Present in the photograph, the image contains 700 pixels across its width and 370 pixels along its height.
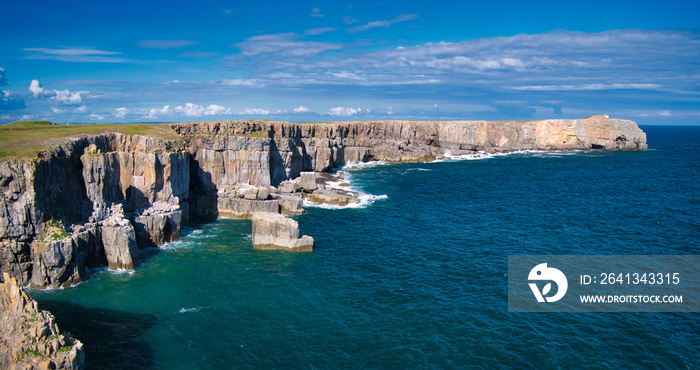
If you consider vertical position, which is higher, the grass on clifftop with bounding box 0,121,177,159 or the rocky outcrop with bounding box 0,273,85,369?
the grass on clifftop with bounding box 0,121,177,159

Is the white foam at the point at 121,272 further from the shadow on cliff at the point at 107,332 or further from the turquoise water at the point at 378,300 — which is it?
the shadow on cliff at the point at 107,332

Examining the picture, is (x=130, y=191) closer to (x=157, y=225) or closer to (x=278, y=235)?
(x=157, y=225)

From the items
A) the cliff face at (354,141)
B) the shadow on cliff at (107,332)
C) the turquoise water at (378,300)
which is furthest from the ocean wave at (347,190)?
the shadow on cliff at (107,332)

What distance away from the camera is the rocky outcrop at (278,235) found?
1826 inches

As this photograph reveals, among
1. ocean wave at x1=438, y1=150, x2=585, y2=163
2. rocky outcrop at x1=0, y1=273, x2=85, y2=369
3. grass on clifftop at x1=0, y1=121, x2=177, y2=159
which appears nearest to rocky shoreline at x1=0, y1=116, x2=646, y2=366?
grass on clifftop at x1=0, y1=121, x2=177, y2=159

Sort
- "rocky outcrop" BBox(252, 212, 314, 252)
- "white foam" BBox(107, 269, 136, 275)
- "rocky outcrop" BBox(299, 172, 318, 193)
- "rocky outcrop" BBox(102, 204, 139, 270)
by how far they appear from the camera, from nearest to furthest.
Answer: "white foam" BBox(107, 269, 136, 275)
"rocky outcrop" BBox(102, 204, 139, 270)
"rocky outcrop" BBox(252, 212, 314, 252)
"rocky outcrop" BBox(299, 172, 318, 193)

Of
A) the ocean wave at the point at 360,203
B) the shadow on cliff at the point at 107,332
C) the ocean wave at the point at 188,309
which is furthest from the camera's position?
the ocean wave at the point at 360,203

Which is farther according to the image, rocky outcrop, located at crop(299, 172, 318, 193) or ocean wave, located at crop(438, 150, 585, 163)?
ocean wave, located at crop(438, 150, 585, 163)

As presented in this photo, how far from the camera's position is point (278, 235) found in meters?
46.7

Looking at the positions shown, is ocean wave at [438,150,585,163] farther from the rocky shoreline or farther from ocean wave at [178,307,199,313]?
ocean wave at [178,307,199,313]

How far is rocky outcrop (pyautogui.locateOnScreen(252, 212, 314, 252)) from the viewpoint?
46.4 metres

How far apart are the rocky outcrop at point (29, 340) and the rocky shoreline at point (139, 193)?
45.6 feet

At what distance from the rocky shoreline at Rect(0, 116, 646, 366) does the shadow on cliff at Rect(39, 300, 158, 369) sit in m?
5.73

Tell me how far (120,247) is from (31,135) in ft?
62.7
